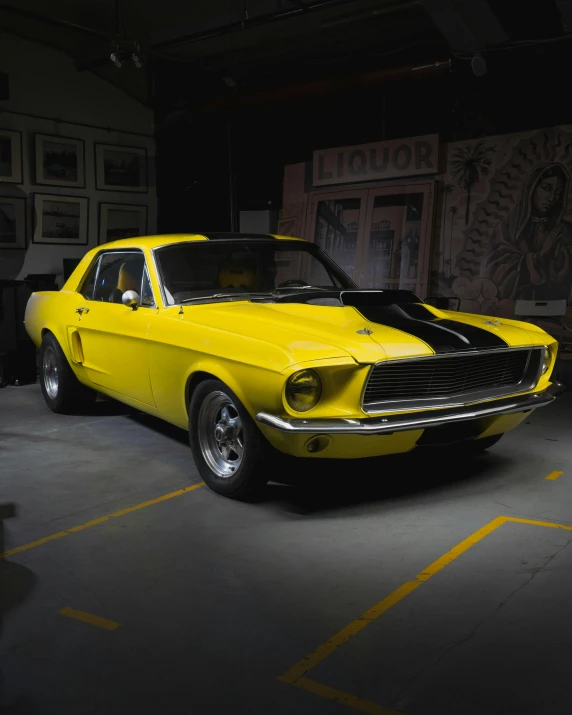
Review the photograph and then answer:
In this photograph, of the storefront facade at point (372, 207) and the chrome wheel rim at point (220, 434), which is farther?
the storefront facade at point (372, 207)

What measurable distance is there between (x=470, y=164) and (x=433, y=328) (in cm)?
516

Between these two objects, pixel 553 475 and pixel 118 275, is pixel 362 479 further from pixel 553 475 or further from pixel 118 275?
pixel 118 275

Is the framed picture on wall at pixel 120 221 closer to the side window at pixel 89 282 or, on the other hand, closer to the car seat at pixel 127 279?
the side window at pixel 89 282

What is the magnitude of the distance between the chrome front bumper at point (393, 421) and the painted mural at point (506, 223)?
14.5ft

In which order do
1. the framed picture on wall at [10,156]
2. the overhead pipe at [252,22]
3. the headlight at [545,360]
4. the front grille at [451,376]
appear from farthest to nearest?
the framed picture on wall at [10,156] < the overhead pipe at [252,22] < the headlight at [545,360] < the front grille at [451,376]

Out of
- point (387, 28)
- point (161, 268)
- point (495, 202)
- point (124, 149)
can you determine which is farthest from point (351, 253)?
point (161, 268)

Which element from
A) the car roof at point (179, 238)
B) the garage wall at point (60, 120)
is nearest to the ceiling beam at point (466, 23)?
the car roof at point (179, 238)

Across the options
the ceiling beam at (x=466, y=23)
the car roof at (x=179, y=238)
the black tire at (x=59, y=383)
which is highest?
the ceiling beam at (x=466, y=23)

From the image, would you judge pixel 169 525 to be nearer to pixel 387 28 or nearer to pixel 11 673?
pixel 11 673

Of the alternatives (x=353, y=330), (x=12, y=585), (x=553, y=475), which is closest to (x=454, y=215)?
(x=553, y=475)

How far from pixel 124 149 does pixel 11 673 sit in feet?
32.8

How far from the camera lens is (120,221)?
1123 cm

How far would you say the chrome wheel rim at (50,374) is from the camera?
5.96m

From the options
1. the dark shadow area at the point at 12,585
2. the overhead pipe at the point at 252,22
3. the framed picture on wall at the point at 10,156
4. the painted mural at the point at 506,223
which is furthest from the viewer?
the framed picture on wall at the point at 10,156
